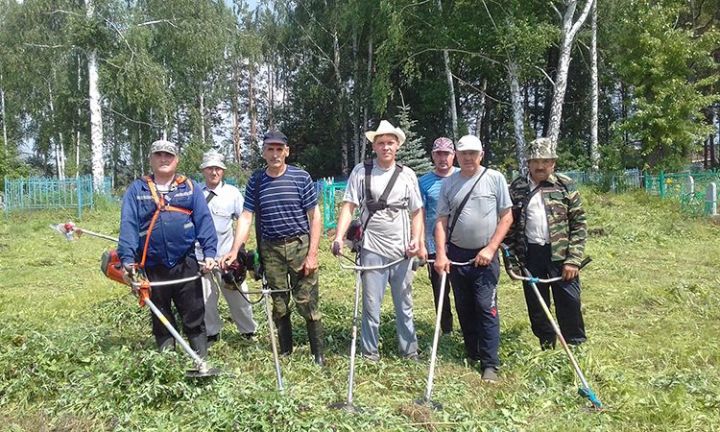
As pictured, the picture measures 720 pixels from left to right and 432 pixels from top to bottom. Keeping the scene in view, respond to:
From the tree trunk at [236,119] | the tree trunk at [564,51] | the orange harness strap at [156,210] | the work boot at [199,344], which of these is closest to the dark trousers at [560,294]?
the work boot at [199,344]

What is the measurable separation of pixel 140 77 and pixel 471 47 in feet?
38.6

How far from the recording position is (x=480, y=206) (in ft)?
14.2

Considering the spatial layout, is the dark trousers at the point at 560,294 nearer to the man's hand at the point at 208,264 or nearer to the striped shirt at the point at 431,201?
the striped shirt at the point at 431,201

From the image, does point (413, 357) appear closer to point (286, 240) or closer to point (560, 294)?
point (560, 294)

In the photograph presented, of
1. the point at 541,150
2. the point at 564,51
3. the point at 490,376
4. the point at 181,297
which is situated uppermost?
the point at 564,51

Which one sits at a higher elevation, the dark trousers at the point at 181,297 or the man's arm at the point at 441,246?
the man's arm at the point at 441,246

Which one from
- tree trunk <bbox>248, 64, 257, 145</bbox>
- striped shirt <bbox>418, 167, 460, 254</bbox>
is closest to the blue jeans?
striped shirt <bbox>418, 167, 460, 254</bbox>

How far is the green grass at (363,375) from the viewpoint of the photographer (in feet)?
11.0

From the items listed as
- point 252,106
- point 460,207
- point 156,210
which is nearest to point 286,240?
point 156,210

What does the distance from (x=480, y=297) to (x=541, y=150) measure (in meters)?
1.21

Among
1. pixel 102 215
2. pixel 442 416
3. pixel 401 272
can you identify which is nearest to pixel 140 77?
pixel 102 215

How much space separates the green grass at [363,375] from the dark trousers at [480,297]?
7.9 inches

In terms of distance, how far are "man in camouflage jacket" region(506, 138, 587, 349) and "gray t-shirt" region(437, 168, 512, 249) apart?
0.90ft

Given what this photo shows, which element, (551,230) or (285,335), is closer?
(551,230)
